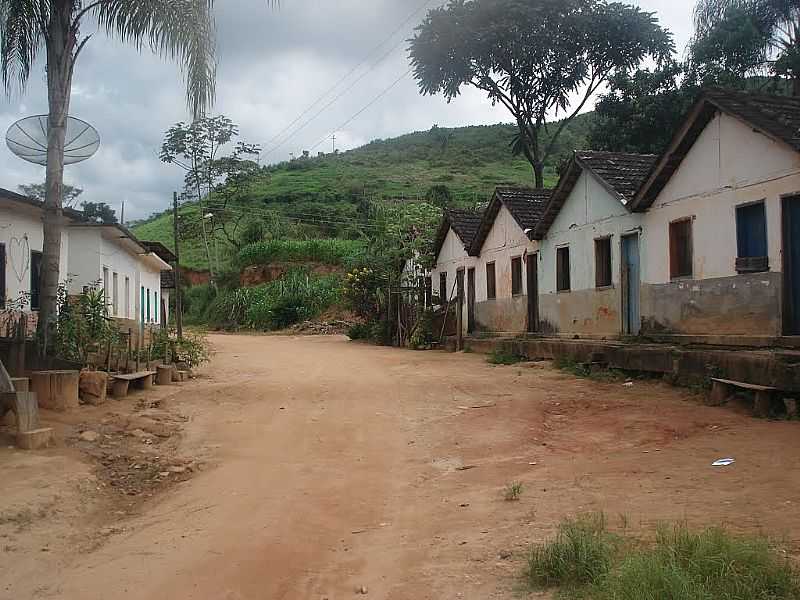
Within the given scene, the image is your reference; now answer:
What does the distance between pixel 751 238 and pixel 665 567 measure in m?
9.92

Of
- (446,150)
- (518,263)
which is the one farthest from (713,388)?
(446,150)

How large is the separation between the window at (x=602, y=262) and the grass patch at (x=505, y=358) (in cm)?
288

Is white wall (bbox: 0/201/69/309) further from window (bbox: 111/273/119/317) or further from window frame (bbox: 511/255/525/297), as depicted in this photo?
window frame (bbox: 511/255/525/297)

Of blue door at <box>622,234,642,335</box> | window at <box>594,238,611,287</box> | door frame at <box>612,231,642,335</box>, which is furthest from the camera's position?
window at <box>594,238,611,287</box>

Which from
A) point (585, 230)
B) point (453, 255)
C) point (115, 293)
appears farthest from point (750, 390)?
point (453, 255)

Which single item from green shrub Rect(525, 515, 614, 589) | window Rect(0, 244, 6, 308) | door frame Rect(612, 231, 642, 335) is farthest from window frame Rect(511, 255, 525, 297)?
green shrub Rect(525, 515, 614, 589)

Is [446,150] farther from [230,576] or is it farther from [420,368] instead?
[230,576]

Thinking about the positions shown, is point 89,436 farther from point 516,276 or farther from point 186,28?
point 516,276

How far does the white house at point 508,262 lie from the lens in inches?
843

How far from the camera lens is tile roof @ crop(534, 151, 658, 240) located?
16781mm

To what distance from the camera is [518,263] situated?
73.4 ft

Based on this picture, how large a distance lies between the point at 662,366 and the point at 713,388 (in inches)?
77.9

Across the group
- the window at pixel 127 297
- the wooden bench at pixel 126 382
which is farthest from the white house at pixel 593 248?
the window at pixel 127 297

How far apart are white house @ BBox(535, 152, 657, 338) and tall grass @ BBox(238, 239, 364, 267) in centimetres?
2807
